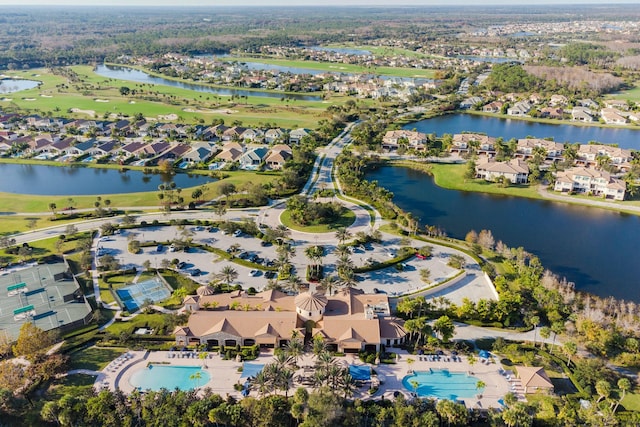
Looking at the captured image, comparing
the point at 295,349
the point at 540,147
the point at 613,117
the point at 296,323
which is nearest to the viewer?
the point at 295,349

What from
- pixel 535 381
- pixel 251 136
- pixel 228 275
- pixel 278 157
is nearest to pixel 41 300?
pixel 228 275

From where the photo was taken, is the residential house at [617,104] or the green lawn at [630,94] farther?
the green lawn at [630,94]

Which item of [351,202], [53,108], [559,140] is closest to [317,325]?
[351,202]

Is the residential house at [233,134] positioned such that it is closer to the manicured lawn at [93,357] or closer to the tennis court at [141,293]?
the tennis court at [141,293]

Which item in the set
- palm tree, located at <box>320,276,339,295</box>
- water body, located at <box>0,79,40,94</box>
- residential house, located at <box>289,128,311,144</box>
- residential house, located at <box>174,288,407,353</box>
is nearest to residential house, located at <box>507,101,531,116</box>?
residential house, located at <box>289,128,311,144</box>

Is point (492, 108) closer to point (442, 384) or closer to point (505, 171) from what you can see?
point (505, 171)

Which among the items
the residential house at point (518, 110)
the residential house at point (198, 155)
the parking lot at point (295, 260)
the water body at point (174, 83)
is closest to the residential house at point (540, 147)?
the residential house at point (518, 110)

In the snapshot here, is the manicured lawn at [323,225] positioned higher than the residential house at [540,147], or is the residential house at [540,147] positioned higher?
the residential house at [540,147]
